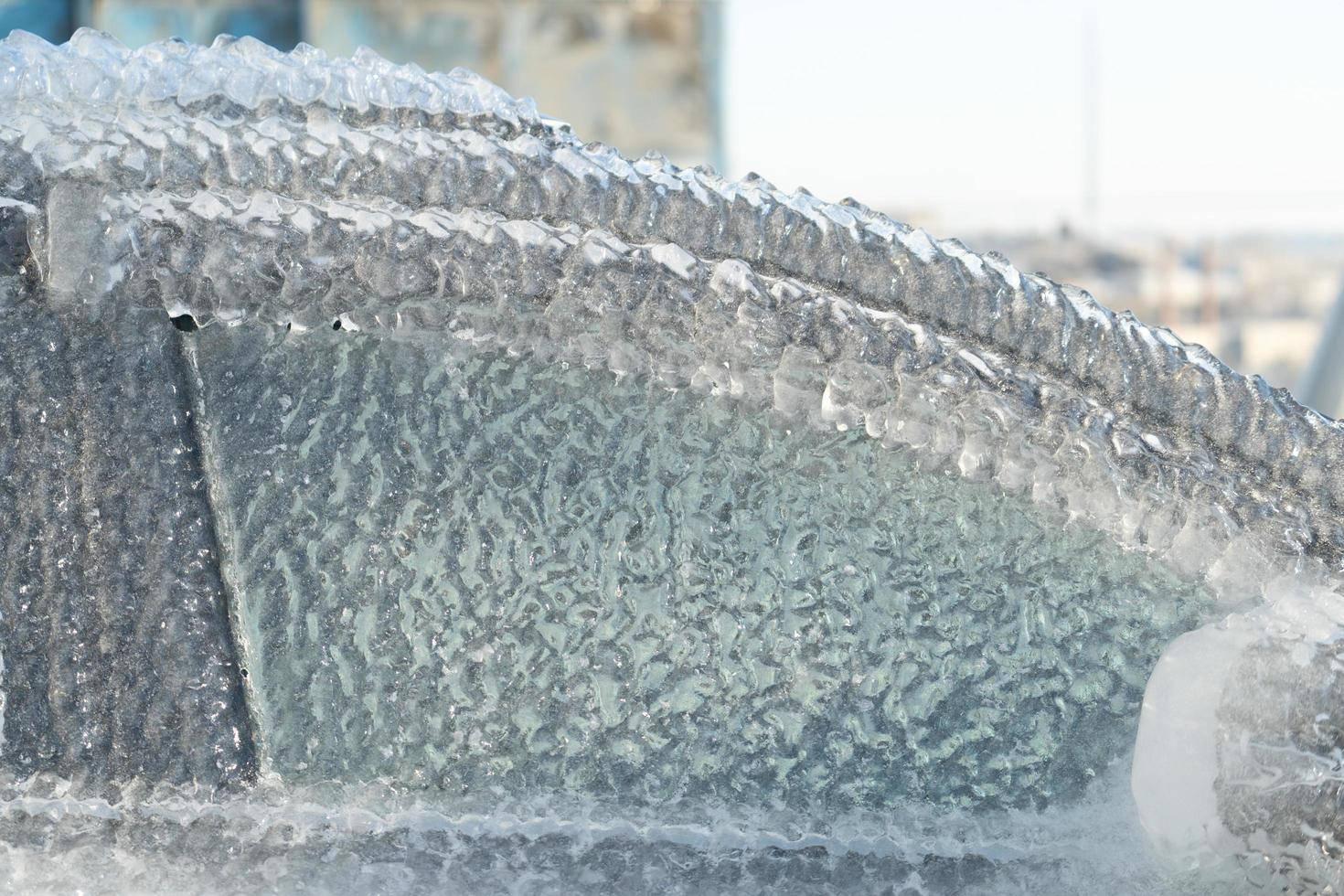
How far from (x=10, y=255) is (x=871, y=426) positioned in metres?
0.46

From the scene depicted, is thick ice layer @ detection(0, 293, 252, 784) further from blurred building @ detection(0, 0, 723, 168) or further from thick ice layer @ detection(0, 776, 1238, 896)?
blurred building @ detection(0, 0, 723, 168)

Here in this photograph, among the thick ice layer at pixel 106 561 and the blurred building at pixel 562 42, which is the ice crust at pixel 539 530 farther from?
the blurred building at pixel 562 42

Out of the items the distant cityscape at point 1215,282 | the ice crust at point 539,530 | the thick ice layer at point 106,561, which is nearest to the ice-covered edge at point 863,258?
the ice crust at point 539,530

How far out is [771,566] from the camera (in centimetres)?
72

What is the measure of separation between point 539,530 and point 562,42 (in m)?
7.42

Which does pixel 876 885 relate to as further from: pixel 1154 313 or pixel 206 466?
pixel 1154 313

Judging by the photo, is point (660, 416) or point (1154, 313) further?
point (1154, 313)

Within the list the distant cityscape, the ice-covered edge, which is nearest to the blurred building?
the distant cityscape

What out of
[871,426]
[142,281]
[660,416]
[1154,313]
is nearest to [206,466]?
[142,281]

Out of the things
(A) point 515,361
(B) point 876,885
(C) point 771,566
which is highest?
(A) point 515,361

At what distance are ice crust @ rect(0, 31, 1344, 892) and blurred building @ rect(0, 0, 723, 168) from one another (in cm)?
701

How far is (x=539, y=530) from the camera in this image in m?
0.72

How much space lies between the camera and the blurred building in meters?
7.43

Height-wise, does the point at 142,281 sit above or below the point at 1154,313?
below
